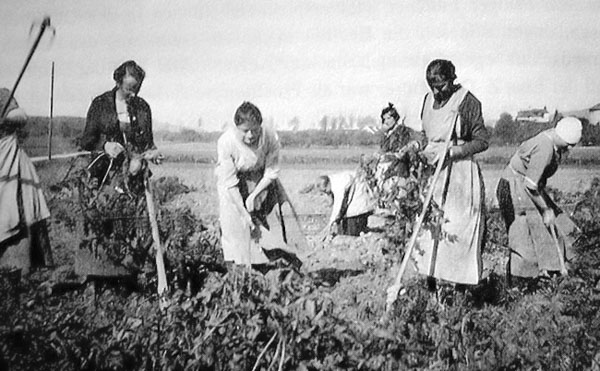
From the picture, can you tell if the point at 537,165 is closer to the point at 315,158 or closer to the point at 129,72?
the point at 315,158

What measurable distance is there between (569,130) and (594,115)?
21cm

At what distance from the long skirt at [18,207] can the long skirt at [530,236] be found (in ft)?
9.55

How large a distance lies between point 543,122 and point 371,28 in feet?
4.15

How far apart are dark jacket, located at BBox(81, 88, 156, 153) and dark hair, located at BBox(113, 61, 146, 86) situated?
0.08 meters

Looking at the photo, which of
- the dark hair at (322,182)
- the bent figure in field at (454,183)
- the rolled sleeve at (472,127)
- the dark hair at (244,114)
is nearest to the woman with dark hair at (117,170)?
the dark hair at (244,114)

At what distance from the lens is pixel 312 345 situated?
4.07m

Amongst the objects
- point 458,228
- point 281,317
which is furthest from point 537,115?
point 281,317

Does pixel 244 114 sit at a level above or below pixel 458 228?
above

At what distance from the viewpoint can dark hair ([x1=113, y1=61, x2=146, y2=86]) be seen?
462 cm

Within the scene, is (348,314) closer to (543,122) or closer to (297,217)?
(297,217)

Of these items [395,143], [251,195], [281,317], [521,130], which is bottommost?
[281,317]

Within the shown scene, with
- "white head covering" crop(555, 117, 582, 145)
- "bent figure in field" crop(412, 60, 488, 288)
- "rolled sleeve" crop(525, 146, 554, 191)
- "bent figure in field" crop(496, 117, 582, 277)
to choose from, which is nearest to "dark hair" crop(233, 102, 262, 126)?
"bent figure in field" crop(412, 60, 488, 288)

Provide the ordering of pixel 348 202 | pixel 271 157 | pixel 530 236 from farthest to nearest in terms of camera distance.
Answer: pixel 530 236 → pixel 348 202 → pixel 271 157

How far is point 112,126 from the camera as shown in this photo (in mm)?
4602
